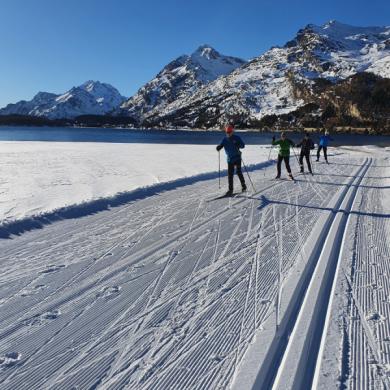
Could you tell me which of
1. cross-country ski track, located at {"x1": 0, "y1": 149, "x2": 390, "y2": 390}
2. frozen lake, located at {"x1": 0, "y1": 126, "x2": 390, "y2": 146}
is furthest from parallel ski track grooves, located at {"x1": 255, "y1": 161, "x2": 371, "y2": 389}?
frozen lake, located at {"x1": 0, "y1": 126, "x2": 390, "y2": 146}

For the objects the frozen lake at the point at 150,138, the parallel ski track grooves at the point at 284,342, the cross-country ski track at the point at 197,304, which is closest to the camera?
the parallel ski track grooves at the point at 284,342

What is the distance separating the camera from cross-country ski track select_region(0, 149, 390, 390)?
10.4 ft

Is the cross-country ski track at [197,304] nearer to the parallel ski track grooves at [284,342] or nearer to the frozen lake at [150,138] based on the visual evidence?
the parallel ski track grooves at [284,342]

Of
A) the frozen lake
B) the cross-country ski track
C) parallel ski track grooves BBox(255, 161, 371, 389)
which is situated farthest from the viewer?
the frozen lake

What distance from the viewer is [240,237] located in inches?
273

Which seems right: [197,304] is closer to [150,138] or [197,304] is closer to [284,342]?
[284,342]

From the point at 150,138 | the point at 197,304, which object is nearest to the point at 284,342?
the point at 197,304

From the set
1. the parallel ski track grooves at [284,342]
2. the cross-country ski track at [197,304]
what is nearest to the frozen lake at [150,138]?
the cross-country ski track at [197,304]

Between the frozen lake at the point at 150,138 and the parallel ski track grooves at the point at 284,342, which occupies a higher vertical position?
the frozen lake at the point at 150,138

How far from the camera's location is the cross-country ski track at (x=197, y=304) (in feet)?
10.4

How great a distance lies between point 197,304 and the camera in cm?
433

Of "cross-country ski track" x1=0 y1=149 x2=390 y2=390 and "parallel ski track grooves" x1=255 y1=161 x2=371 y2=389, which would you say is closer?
"parallel ski track grooves" x1=255 y1=161 x2=371 y2=389

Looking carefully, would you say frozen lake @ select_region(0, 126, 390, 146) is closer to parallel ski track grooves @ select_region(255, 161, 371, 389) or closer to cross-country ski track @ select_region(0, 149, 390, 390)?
cross-country ski track @ select_region(0, 149, 390, 390)

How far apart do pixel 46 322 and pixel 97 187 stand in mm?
8413
